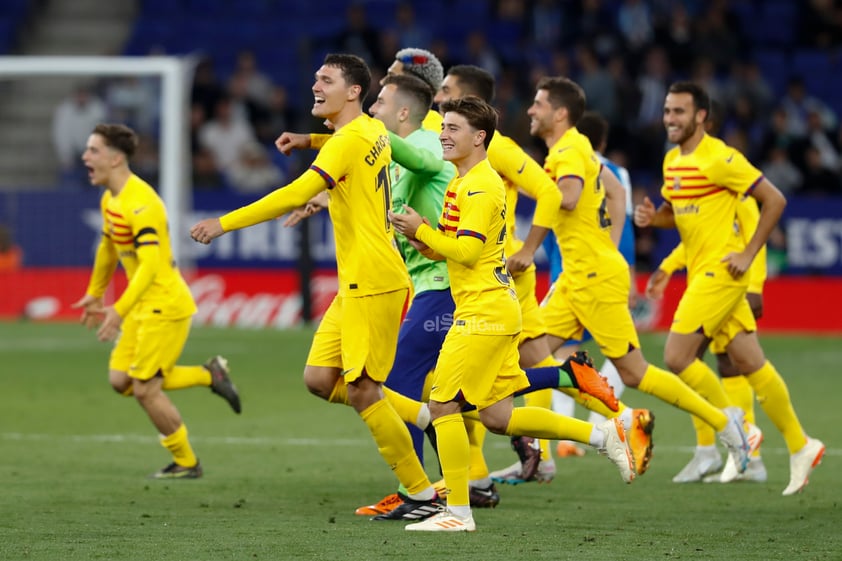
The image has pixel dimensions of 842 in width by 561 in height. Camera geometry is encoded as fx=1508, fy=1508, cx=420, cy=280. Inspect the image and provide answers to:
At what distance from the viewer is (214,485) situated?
30.2 ft

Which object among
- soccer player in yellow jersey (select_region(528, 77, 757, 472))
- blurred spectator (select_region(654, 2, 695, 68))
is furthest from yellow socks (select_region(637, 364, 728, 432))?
blurred spectator (select_region(654, 2, 695, 68))

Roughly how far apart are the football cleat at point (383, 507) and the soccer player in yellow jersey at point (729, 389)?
2.18 m

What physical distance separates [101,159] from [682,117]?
3.74 meters

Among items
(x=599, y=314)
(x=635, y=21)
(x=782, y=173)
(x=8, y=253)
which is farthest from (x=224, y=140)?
(x=599, y=314)

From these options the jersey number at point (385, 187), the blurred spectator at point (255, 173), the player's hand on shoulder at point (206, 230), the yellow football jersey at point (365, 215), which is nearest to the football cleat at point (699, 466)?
the yellow football jersey at point (365, 215)

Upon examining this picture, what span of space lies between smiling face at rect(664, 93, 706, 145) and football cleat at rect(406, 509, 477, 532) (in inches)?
126

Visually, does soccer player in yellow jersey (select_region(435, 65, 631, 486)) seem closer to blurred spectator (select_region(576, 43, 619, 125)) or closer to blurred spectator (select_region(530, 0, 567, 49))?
blurred spectator (select_region(576, 43, 619, 125))

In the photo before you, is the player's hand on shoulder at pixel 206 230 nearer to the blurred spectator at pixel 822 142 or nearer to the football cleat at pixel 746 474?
the football cleat at pixel 746 474

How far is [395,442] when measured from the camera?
315 inches

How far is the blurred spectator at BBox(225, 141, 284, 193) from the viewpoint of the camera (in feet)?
72.3

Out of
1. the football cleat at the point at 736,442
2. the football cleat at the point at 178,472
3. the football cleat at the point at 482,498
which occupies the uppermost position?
the football cleat at the point at 736,442

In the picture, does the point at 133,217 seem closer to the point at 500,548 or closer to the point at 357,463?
the point at 357,463

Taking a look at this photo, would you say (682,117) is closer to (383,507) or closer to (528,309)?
(528,309)

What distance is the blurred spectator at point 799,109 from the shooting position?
22109 millimetres
